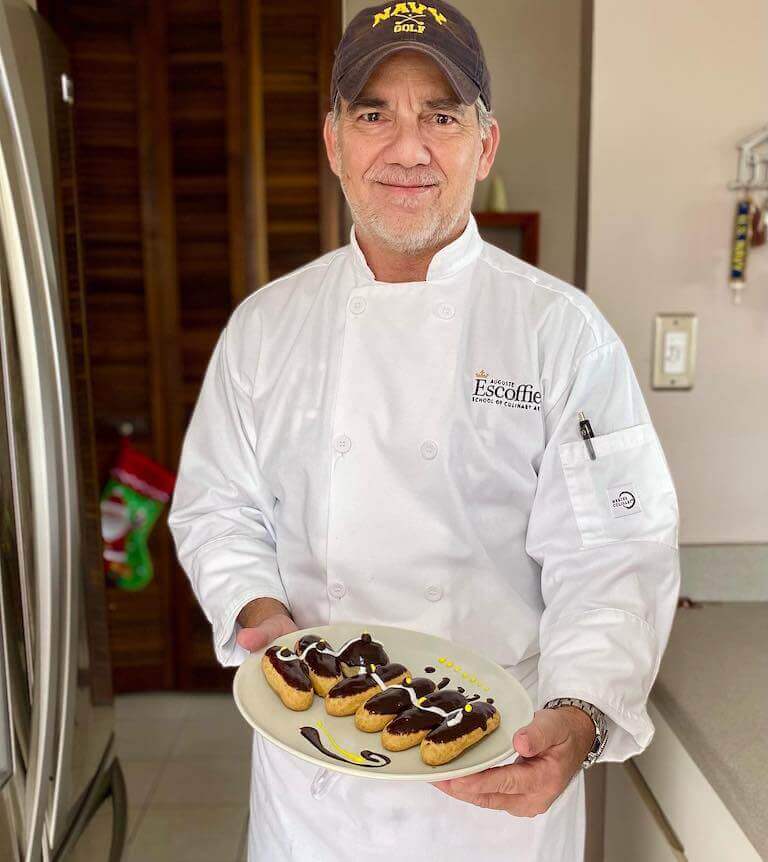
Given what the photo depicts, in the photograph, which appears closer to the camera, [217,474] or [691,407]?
[217,474]

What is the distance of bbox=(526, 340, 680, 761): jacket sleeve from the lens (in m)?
1.15

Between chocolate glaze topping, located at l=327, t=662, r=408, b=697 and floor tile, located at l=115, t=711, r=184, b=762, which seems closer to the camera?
chocolate glaze topping, located at l=327, t=662, r=408, b=697

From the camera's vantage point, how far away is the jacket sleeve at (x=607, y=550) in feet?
3.77

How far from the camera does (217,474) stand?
1.47m

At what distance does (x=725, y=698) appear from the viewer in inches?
54.4

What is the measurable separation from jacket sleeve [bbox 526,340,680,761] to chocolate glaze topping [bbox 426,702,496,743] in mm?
139

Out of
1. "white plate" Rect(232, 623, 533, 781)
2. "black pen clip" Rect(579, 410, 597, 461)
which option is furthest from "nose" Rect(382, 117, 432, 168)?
"white plate" Rect(232, 623, 533, 781)

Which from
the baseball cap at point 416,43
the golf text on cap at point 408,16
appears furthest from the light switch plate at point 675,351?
the golf text on cap at point 408,16

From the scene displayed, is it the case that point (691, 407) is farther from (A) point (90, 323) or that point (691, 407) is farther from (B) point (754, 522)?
(A) point (90, 323)

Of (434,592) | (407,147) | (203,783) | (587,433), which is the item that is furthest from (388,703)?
(203,783)

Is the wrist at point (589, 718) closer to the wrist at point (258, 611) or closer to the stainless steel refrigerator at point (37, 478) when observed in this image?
the wrist at point (258, 611)

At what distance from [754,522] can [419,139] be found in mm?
1176

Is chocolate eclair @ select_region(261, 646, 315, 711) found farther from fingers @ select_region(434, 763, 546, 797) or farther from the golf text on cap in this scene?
the golf text on cap

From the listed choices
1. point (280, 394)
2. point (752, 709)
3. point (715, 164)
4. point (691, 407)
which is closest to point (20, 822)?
point (280, 394)
